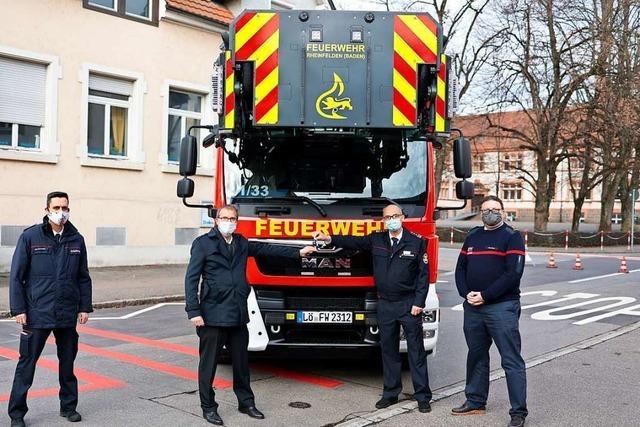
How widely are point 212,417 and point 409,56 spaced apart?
3.63 meters

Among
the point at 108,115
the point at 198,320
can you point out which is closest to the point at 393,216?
the point at 198,320

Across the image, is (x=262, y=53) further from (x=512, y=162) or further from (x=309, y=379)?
(x=512, y=162)

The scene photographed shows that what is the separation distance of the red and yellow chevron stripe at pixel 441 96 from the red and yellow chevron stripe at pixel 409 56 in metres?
0.12

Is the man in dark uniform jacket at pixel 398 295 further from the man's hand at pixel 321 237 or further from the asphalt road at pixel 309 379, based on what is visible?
the asphalt road at pixel 309 379

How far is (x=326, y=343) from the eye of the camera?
646 centimetres

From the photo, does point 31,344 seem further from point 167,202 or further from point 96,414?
point 167,202

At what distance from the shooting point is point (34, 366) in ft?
17.8

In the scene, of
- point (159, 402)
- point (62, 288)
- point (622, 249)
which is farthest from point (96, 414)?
point (622, 249)

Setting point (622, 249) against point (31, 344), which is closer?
point (31, 344)

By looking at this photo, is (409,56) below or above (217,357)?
above

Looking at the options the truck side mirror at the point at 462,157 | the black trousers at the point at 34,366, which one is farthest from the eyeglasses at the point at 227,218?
the truck side mirror at the point at 462,157

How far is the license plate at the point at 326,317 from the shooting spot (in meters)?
6.39

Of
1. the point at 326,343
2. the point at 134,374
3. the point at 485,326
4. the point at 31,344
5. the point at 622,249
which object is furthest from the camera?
the point at 622,249

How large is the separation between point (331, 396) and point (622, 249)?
1327 inches
